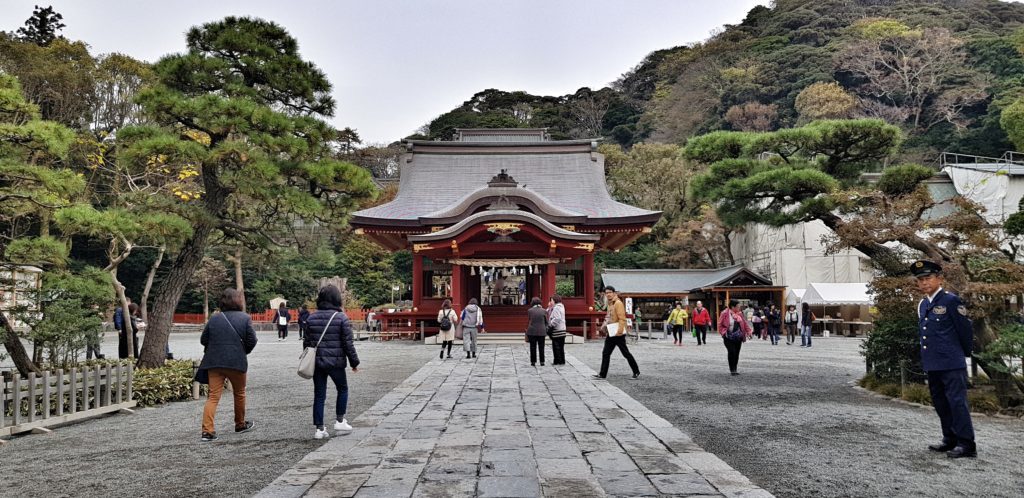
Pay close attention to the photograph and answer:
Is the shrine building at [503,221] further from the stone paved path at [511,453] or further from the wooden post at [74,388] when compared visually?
the wooden post at [74,388]

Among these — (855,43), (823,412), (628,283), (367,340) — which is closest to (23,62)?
(367,340)

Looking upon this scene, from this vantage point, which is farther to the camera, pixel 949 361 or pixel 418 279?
pixel 418 279

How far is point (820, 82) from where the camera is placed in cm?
4834

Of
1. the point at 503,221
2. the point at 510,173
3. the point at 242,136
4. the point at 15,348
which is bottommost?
the point at 15,348

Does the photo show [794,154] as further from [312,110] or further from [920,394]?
[312,110]

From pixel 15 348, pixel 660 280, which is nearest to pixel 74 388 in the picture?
pixel 15 348

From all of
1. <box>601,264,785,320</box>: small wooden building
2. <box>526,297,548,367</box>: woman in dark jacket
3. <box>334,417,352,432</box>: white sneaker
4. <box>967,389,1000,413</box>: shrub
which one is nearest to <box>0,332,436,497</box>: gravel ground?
<box>334,417,352,432</box>: white sneaker

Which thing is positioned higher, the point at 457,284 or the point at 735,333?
the point at 457,284

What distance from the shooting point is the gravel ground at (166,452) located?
435cm

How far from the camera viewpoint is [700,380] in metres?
10.1

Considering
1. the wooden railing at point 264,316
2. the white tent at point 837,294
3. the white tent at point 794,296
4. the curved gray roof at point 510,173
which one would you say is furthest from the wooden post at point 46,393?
the white tent at point 794,296

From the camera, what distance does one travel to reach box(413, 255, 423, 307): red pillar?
21.1 meters

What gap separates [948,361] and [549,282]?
15223mm

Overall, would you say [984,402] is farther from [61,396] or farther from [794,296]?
[794,296]
